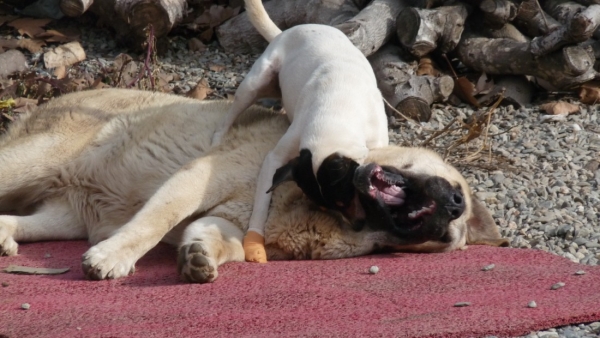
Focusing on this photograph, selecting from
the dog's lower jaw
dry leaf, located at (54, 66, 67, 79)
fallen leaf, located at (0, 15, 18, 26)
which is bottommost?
dry leaf, located at (54, 66, 67, 79)

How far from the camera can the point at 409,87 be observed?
736cm

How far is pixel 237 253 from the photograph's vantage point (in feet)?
15.5

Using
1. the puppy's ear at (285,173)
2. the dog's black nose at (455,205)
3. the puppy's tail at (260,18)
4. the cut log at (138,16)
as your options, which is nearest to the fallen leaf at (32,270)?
the puppy's ear at (285,173)

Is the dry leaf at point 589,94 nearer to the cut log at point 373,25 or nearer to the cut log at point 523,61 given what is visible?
the cut log at point 523,61

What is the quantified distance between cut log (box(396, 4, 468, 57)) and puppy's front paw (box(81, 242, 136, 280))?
154 inches

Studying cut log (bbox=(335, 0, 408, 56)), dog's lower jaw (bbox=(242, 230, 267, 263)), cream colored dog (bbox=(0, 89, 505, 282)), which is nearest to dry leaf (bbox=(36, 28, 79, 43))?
cream colored dog (bbox=(0, 89, 505, 282))

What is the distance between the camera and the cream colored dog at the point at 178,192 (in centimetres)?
461

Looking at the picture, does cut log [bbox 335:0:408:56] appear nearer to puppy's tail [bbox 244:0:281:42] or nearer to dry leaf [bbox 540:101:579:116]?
puppy's tail [bbox 244:0:281:42]

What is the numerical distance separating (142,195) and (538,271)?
90.6 inches

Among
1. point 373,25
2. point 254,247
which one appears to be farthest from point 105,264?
point 373,25

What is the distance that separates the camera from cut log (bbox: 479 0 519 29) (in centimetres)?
780

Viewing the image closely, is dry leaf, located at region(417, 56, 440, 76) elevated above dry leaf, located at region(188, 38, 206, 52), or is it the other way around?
dry leaf, located at region(188, 38, 206, 52)

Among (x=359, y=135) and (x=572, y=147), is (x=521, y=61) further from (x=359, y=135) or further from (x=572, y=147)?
(x=359, y=135)

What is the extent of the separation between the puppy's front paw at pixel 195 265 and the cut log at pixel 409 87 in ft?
11.2
